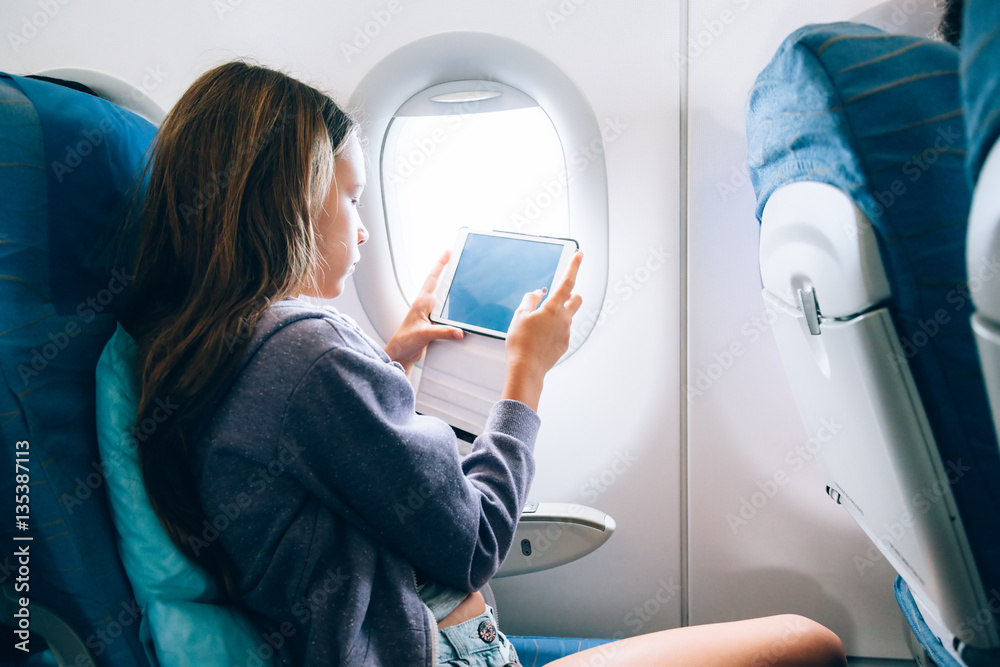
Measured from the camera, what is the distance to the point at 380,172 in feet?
5.18

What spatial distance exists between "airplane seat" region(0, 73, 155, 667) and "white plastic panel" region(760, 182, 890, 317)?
3.06 ft

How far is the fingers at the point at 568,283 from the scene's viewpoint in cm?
127

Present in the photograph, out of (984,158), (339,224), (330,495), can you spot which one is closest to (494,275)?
(339,224)

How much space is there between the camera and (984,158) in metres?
0.43

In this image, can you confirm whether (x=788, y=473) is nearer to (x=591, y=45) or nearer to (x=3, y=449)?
(x=591, y=45)

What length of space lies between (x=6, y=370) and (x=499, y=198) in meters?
1.13

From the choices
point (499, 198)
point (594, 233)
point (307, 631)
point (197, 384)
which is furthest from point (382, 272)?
point (307, 631)

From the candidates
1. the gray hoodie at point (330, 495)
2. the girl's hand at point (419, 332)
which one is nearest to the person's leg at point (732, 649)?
the gray hoodie at point (330, 495)
